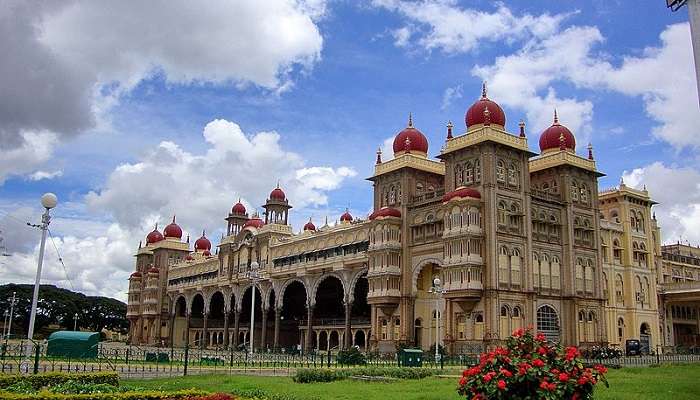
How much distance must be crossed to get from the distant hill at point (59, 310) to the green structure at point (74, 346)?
3700 inches

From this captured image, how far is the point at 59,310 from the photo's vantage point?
451ft

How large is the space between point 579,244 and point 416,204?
15380mm

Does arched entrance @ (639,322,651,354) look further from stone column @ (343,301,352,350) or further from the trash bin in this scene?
the trash bin

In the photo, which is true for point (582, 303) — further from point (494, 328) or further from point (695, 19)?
point (695, 19)

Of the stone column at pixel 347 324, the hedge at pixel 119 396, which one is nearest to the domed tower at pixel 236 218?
the stone column at pixel 347 324

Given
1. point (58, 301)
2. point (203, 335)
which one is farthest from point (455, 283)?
point (58, 301)

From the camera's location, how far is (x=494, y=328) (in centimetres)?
5159

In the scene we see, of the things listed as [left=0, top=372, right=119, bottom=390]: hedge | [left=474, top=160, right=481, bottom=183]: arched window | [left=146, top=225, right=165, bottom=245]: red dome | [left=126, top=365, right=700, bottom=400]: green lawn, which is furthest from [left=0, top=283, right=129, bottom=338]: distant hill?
[left=0, top=372, right=119, bottom=390]: hedge

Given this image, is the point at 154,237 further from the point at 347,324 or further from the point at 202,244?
Result: the point at 347,324

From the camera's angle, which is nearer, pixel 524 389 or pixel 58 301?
pixel 524 389

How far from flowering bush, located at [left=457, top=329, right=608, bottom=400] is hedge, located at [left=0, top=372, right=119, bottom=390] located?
14.5m

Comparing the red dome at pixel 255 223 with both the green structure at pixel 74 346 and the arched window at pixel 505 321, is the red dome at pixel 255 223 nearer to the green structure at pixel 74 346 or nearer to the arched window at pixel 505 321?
the arched window at pixel 505 321

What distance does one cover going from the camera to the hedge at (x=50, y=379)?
810 inches

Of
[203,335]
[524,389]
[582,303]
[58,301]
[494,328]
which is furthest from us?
[58,301]
